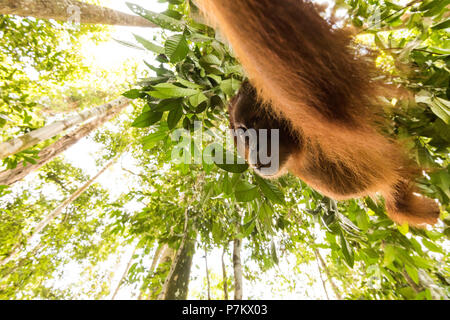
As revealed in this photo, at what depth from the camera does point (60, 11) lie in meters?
2.58

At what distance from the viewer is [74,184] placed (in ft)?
18.7

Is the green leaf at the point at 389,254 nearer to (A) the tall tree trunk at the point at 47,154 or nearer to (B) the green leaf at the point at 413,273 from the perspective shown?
(B) the green leaf at the point at 413,273

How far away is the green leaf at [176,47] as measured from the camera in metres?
0.62

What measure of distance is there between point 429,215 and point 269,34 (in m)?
1.02

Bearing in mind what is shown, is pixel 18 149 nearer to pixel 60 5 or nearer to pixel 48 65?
pixel 60 5

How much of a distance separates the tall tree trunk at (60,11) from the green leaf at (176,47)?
296 centimetres

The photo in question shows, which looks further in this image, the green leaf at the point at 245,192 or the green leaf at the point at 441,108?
the green leaf at the point at 245,192

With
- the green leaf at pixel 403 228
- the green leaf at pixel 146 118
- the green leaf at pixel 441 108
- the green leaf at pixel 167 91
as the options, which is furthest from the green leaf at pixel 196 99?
the green leaf at pixel 403 228

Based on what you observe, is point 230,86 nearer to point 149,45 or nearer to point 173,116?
point 173,116

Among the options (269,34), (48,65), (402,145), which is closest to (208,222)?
→ (402,145)

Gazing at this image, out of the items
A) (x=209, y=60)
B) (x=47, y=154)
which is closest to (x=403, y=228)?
(x=209, y=60)

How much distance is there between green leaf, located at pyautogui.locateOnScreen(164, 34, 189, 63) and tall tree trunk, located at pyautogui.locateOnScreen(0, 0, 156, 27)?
9.70ft

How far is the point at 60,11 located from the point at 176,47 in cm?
306
